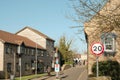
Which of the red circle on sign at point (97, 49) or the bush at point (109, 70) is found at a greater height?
the red circle on sign at point (97, 49)

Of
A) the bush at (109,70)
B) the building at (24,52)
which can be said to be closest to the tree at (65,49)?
the building at (24,52)

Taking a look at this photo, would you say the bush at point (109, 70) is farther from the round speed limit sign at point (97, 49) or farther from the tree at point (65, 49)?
the tree at point (65, 49)

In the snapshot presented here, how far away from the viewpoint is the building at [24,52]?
54.3 meters

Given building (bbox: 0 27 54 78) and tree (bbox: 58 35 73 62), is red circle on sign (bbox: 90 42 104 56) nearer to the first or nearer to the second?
building (bbox: 0 27 54 78)

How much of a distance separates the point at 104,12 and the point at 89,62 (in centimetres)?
1860

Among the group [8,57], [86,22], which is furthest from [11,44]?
[86,22]

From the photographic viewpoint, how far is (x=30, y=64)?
66.4 m

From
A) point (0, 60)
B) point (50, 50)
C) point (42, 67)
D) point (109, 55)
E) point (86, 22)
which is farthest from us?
point (50, 50)

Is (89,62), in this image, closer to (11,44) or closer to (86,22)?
(86,22)

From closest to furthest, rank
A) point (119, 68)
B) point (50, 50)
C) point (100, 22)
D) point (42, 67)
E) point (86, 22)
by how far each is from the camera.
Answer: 1. point (100, 22)
2. point (86, 22)
3. point (119, 68)
4. point (42, 67)
5. point (50, 50)

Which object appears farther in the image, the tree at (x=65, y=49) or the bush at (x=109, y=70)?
the tree at (x=65, y=49)

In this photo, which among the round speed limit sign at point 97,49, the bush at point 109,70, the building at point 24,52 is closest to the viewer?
the round speed limit sign at point 97,49

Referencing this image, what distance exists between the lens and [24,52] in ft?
205

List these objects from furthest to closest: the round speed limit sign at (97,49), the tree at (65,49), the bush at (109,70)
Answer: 1. the tree at (65,49)
2. the bush at (109,70)
3. the round speed limit sign at (97,49)
